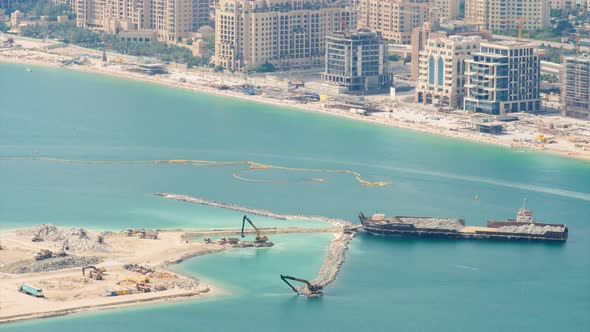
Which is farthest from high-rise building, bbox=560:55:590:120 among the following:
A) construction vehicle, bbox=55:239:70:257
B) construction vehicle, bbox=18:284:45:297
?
construction vehicle, bbox=18:284:45:297

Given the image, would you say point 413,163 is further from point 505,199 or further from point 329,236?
point 329,236

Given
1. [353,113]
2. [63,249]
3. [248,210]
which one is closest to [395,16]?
[353,113]

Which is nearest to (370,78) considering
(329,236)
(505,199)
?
(505,199)

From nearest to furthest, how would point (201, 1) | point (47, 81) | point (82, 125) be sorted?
point (82, 125) → point (47, 81) → point (201, 1)

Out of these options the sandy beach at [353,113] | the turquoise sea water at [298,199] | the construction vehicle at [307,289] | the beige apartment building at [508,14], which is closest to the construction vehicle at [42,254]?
the turquoise sea water at [298,199]

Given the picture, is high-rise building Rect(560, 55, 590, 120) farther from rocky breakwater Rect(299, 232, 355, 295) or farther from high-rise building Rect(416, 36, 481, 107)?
rocky breakwater Rect(299, 232, 355, 295)

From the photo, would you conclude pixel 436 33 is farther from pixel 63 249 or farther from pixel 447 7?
pixel 63 249
